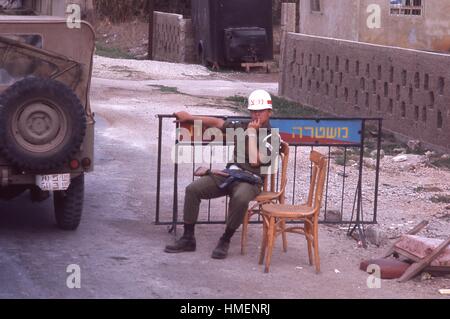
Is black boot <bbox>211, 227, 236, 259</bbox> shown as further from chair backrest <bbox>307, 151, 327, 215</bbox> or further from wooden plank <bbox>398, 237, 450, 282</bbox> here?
wooden plank <bbox>398, 237, 450, 282</bbox>

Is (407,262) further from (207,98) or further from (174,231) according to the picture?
(207,98)

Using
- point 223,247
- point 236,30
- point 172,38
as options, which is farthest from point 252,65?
point 223,247

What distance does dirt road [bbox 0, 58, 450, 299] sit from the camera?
23.1 ft

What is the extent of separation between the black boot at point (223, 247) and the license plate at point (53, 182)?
1.44 meters

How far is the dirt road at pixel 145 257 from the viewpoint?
705 cm

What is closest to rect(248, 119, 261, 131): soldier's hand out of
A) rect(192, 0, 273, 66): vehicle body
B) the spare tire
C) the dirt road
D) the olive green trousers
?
the olive green trousers

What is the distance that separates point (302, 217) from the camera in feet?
25.1

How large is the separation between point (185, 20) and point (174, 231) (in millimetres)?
23262

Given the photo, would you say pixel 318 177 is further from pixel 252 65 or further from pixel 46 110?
pixel 252 65

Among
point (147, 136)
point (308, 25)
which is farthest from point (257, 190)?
point (308, 25)

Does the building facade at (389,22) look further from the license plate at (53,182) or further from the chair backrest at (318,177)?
the license plate at (53,182)

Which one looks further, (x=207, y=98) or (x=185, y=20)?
(x=185, y=20)

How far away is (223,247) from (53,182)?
1585mm
